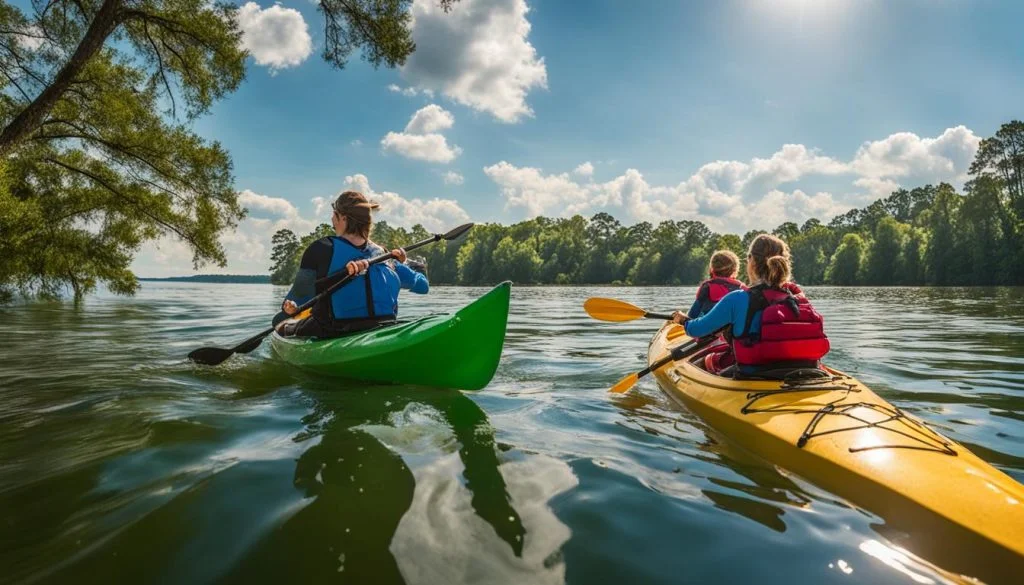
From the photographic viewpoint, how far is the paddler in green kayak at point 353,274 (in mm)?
5398

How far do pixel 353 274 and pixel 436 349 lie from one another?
4.13ft

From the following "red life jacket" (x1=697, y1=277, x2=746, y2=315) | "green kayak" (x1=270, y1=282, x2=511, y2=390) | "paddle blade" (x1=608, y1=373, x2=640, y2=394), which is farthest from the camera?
"red life jacket" (x1=697, y1=277, x2=746, y2=315)

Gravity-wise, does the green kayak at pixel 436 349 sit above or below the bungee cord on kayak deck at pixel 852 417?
above

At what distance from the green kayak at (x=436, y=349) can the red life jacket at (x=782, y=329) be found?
211 cm

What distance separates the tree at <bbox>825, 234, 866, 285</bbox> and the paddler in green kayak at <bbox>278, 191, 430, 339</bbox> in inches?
2810

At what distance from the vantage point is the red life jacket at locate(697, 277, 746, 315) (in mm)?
6254

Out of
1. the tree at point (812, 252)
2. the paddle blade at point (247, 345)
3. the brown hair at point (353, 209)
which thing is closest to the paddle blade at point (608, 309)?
the brown hair at point (353, 209)

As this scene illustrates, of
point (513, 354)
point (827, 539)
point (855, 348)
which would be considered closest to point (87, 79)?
point (513, 354)

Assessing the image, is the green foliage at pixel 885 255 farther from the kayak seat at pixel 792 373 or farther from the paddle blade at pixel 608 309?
the kayak seat at pixel 792 373

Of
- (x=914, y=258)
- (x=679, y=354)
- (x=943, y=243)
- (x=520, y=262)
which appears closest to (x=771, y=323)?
(x=679, y=354)

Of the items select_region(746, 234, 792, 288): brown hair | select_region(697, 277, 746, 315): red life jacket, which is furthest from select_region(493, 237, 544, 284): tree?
select_region(746, 234, 792, 288): brown hair

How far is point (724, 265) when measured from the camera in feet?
21.1

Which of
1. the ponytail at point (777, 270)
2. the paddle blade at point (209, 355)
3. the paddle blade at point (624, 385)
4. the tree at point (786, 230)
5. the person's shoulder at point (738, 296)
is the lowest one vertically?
the paddle blade at point (624, 385)

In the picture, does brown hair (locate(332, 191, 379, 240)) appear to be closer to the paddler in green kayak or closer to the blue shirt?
the paddler in green kayak
